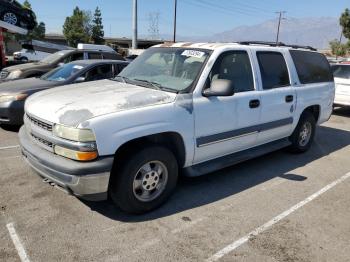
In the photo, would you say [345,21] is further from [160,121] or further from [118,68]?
[160,121]

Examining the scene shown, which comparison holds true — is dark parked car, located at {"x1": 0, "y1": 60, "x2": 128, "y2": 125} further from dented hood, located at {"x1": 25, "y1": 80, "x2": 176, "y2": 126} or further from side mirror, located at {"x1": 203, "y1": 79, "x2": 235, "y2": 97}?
side mirror, located at {"x1": 203, "y1": 79, "x2": 235, "y2": 97}

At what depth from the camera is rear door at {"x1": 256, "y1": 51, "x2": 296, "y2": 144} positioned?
5.11 m

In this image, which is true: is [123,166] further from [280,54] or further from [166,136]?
[280,54]

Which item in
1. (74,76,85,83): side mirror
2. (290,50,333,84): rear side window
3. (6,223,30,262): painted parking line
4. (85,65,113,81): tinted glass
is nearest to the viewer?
(6,223,30,262): painted parking line

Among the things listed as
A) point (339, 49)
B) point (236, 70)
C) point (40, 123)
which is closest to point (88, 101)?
point (40, 123)

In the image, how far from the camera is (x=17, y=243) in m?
3.30

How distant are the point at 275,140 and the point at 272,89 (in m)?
0.91

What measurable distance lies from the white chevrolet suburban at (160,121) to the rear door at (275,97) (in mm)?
16

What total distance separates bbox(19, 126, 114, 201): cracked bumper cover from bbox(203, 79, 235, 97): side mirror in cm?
143

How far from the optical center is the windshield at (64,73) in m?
7.63

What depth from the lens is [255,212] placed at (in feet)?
13.6

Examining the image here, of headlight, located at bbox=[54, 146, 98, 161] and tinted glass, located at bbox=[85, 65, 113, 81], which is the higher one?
tinted glass, located at bbox=[85, 65, 113, 81]

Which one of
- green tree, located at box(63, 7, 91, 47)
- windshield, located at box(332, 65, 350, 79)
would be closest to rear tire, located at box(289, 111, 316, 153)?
windshield, located at box(332, 65, 350, 79)

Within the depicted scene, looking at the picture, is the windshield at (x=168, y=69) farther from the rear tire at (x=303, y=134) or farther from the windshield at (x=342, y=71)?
the windshield at (x=342, y=71)
